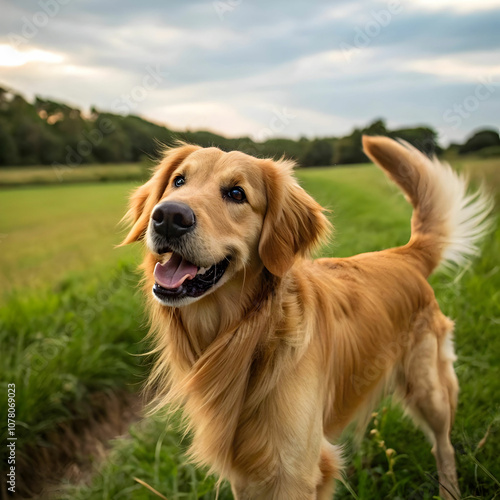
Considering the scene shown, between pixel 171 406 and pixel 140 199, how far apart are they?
1.22m

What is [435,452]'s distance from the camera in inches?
111

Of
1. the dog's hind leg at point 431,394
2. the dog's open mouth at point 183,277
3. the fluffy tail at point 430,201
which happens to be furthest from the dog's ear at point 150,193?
the dog's hind leg at point 431,394

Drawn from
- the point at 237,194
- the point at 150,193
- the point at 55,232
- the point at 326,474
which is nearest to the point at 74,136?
the point at 55,232

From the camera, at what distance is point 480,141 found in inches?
285

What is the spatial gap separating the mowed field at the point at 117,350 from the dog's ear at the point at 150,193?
0.20m

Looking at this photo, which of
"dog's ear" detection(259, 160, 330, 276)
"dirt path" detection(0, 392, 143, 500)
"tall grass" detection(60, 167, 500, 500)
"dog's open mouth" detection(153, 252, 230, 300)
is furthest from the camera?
"dirt path" detection(0, 392, 143, 500)

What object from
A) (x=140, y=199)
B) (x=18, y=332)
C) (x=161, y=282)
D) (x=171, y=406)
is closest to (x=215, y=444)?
(x=171, y=406)

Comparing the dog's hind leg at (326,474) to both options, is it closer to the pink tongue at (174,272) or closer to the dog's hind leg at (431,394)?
the dog's hind leg at (431,394)

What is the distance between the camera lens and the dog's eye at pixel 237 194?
84.0 inches

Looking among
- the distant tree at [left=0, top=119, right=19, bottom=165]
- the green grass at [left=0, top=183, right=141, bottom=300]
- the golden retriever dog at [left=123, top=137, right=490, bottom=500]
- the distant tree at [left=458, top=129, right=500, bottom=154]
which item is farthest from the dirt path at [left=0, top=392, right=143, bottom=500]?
the distant tree at [left=458, top=129, right=500, bottom=154]

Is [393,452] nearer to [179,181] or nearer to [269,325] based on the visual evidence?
[269,325]

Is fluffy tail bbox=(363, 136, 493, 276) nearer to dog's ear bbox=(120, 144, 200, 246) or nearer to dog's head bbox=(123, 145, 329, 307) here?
dog's head bbox=(123, 145, 329, 307)

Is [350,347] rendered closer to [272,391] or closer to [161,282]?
[272,391]

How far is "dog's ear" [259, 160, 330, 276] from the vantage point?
6.91 ft
